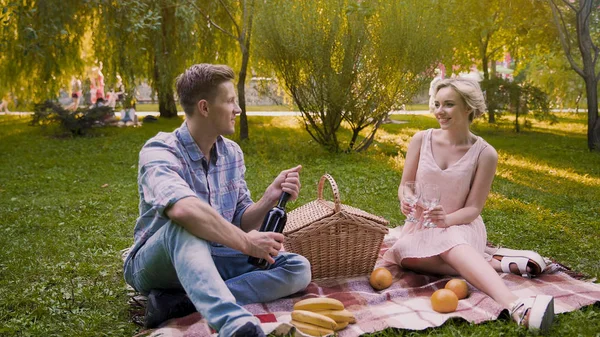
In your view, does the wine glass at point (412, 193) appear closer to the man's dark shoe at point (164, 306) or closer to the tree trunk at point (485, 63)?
the man's dark shoe at point (164, 306)

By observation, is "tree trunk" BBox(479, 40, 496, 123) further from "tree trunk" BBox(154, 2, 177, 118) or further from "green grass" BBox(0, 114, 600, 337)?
"tree trunk" BBox(154, 2, 177, 118)

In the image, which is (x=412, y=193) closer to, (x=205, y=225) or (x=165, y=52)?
(x=205, y=225)

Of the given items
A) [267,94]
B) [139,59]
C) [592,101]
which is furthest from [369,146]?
[139,59]

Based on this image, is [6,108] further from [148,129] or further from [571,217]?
[571,217]

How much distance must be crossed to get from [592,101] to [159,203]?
10191 millimetres

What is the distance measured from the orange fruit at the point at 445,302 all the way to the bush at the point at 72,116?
11.2 meters

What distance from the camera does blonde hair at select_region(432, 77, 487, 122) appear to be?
4160 millimetres

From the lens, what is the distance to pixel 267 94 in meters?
11.0

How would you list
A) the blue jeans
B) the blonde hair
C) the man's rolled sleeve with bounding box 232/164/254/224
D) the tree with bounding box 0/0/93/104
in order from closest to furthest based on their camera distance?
the blue jeans, the man's rolled sleeve with bounding box 232/164/254/224, the blonde hair, the tree with bounding box 0/0/93/104

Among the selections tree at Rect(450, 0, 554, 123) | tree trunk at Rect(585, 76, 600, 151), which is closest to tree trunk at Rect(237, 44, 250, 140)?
tree at Rect(450, 0, 554, 123)

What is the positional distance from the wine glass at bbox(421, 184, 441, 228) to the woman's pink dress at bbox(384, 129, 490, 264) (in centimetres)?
26

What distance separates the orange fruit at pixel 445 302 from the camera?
3541 millimetres

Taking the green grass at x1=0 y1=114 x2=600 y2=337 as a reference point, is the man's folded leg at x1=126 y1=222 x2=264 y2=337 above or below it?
above

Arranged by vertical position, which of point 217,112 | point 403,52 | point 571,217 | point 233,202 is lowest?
point 571,217
